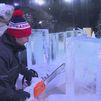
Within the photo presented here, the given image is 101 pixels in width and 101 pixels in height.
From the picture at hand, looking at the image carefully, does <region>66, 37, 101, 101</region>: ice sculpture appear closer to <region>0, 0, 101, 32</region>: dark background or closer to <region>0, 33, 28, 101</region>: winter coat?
<region>0, 33, 28, 101</region>: winter coat

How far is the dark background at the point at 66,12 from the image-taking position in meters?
4.39

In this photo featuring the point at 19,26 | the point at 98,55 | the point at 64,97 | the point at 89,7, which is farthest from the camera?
the point at 89,7

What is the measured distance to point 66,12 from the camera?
503 centimetres

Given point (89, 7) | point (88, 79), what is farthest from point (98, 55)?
point (89, 7)

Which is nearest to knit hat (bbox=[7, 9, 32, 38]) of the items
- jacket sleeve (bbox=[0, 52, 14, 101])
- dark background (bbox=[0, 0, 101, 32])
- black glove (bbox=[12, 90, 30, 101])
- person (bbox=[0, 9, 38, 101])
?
person (bbox=[0, 9, 38, 101])

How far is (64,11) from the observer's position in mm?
4965

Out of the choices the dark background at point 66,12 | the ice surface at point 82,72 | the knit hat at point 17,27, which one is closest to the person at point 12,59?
the knit hat at point 17,27

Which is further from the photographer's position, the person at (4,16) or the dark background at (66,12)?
the dark background at (66,12)

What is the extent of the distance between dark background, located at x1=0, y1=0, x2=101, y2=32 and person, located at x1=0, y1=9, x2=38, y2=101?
2.72 m

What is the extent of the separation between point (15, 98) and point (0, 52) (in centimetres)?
21

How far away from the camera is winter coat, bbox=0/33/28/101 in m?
1.22

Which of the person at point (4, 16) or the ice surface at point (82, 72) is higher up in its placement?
the person at point (4, 16)

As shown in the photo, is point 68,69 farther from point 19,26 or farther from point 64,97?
point 19,26

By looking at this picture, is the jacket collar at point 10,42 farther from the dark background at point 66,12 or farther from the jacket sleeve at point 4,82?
the dark background at point 66,12
